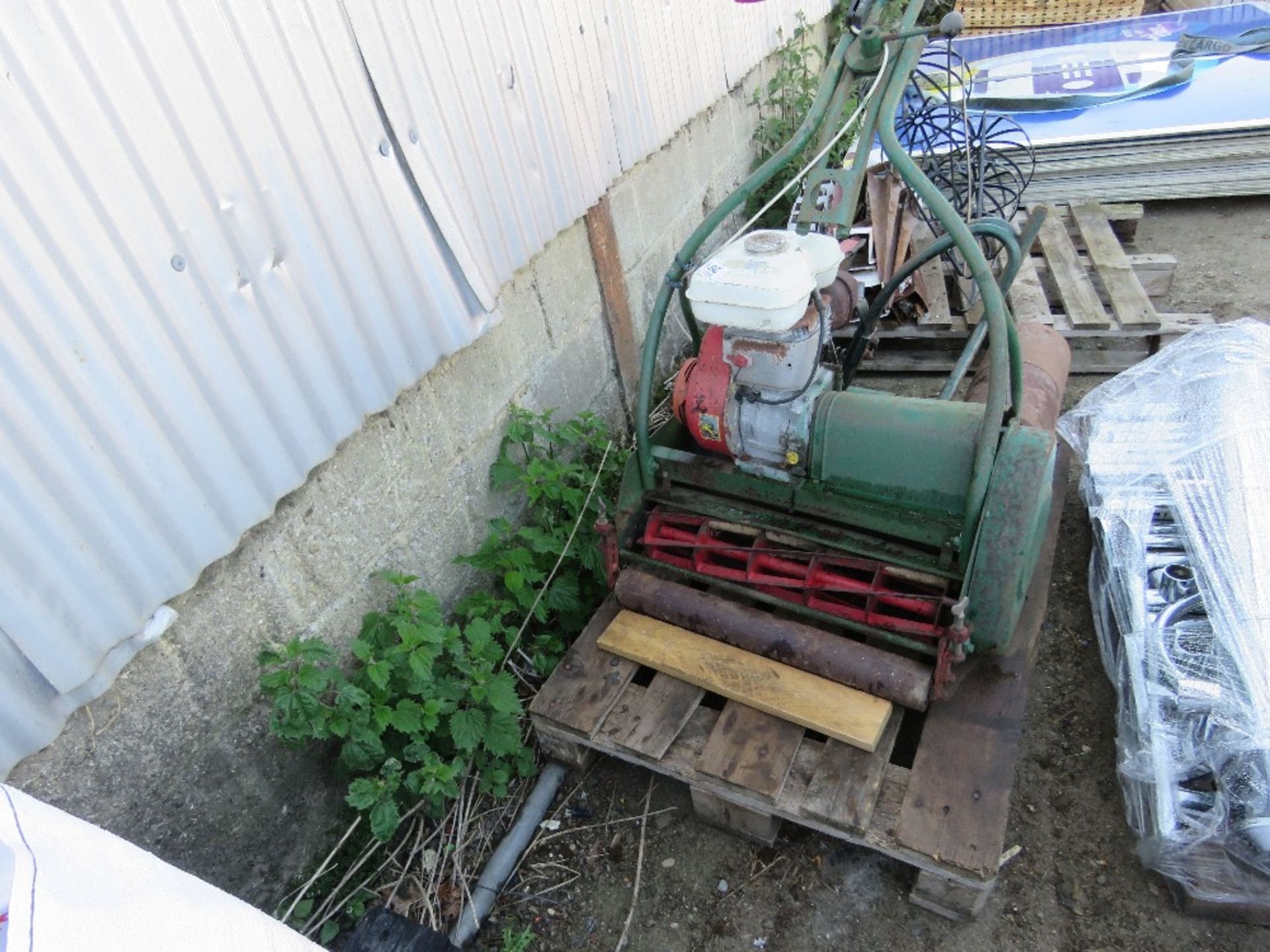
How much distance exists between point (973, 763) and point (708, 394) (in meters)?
1.24

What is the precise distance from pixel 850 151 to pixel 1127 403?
2904mm

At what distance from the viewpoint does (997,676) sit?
2207 millimetres

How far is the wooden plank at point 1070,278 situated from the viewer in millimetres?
3658

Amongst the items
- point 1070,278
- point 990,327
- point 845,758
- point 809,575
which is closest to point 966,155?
point 1070,278

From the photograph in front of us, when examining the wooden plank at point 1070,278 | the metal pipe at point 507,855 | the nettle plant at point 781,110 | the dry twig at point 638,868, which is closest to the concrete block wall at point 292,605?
the metal pipe at point 507,855

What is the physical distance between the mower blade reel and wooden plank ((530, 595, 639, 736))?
182 mm

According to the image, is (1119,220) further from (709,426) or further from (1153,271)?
(709,426)

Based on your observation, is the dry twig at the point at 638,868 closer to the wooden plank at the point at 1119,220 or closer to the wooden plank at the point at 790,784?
the wooden plank at the point at 790,784

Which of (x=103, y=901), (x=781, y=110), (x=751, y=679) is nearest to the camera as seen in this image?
(x=103, y=901)

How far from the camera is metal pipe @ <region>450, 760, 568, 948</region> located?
2113 mm

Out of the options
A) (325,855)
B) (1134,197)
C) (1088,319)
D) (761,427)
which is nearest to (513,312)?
(761,427)

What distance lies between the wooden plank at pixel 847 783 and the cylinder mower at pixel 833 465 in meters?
0.17

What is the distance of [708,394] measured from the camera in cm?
238

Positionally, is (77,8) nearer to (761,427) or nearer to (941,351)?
(761,427)
